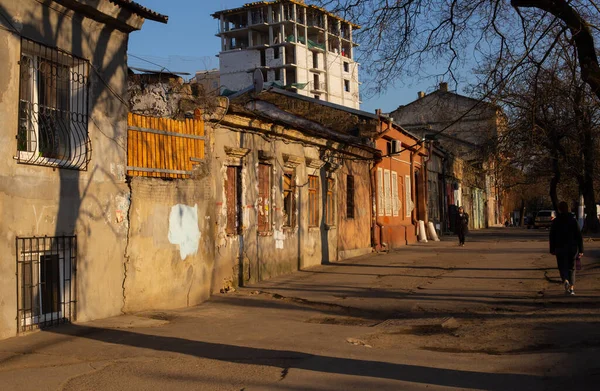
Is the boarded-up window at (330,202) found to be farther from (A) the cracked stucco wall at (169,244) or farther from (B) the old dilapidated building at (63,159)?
(B) the old dilapidated building at (63,159)

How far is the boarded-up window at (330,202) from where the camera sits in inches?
816

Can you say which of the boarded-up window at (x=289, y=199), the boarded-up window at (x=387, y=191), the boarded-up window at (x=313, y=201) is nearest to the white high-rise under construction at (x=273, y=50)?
the boarded-up window at (x=387, y=191)

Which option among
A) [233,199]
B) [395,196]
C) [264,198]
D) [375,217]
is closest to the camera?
[233,199]

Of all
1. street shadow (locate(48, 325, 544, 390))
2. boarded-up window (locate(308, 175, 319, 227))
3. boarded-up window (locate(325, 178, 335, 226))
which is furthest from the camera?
boarded-up window (locate(325, 178, 335, 226))

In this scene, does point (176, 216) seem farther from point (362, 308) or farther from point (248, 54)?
point (248, 54)

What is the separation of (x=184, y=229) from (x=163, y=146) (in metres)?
1.53

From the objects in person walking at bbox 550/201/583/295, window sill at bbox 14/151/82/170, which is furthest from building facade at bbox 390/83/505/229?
window sill at bbox 14/151/82/170

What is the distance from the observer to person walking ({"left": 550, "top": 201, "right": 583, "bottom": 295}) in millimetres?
12203

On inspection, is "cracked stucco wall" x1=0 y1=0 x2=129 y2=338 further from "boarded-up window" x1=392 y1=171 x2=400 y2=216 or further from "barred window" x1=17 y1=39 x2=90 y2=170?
"boarded-up window" x1=392 y1=171 x2=400 y2=216

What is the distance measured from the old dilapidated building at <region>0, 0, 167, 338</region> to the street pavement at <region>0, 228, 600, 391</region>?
0.54 meters

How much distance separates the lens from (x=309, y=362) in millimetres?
7121

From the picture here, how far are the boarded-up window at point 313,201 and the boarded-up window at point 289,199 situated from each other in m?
1.34

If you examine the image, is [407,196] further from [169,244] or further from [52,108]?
[52,108]

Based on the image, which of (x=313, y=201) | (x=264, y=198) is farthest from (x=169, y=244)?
(x=313, y=201)
